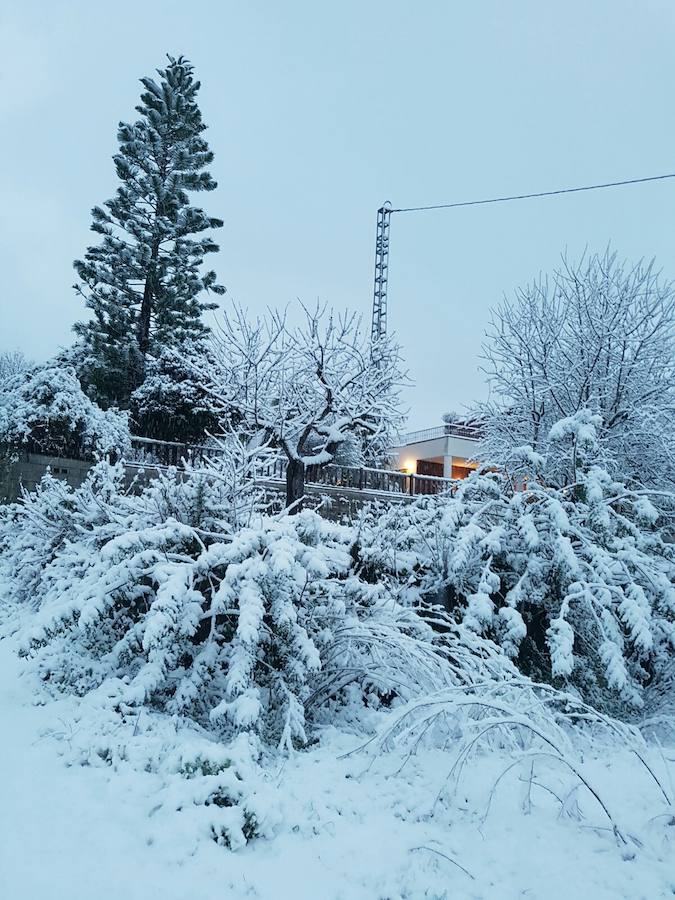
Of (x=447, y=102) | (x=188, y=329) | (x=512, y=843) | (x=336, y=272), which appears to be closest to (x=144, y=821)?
(x=512, y=843)

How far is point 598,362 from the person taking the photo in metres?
10.0

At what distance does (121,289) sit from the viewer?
18.8m

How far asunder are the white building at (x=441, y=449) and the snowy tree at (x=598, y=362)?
13535mm

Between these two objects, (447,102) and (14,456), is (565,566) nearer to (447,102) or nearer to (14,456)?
(14,456)

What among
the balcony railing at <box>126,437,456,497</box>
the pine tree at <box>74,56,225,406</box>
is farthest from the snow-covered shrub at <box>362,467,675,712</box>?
the pine tree at <box>74,56,225,406</box>

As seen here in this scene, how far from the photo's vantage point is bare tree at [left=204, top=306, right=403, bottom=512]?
10453 millimetres

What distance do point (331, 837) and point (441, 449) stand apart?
2468 cm

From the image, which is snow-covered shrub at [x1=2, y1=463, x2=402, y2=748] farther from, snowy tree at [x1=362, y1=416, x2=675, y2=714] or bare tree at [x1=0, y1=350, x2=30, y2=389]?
bare tree at [x1=0, y1=350, x2=30, y2=389]

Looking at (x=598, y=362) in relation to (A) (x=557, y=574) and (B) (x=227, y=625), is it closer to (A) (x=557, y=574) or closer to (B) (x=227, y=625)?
(A) (x=557, y=574)

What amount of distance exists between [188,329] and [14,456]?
33.1 ft

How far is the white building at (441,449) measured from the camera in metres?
26.4

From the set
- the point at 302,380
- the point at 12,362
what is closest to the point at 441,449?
the point at 302,380

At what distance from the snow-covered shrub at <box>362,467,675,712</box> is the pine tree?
13.6 m

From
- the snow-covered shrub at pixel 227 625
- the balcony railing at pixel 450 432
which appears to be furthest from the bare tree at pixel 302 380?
the balcony railing at pixel 450 432
